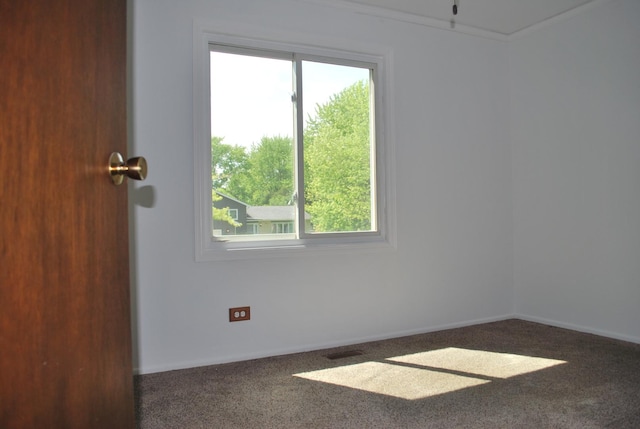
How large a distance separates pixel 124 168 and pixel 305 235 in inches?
99.5

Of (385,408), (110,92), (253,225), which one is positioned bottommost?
(385,408)

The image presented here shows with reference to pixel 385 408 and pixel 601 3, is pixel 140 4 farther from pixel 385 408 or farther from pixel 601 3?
pixel 601 3

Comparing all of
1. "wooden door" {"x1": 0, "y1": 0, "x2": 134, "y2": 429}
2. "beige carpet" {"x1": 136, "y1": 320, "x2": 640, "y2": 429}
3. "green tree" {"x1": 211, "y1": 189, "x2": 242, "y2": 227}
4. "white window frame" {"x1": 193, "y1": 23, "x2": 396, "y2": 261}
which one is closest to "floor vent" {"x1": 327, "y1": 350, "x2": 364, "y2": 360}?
"beige carpet" {"x1": 136, "y1": 320, "x2": 640, "y2": 429}

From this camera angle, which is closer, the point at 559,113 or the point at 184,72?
the point at 184,72

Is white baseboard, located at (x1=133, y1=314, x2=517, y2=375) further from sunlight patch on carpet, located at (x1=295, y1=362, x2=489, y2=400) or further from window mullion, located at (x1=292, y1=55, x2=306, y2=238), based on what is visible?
window mullion, located at (x1=292, y1=55, x2=306, y2=238)

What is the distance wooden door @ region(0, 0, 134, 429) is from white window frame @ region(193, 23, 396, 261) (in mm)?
2146

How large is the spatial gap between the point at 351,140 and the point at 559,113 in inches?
69.6

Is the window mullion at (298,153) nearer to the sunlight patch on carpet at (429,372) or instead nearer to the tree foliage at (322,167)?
the tree foliage at (322,167)

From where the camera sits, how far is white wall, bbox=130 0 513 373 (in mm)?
2814

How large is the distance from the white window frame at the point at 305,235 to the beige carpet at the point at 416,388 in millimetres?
730

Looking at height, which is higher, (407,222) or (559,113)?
(559,113)

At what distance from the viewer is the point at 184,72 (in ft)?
9.53

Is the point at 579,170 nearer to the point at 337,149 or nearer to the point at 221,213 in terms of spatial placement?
the point at 337,149

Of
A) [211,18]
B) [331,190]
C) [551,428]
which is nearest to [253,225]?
[331,190]
